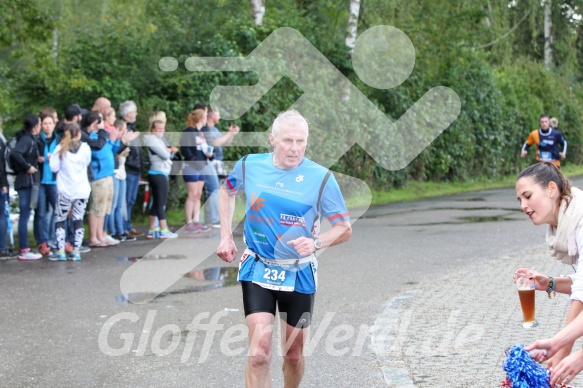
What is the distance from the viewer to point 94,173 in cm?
1389

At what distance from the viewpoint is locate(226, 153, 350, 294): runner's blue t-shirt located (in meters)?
5.72

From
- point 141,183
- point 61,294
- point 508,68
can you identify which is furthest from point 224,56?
point 508,68

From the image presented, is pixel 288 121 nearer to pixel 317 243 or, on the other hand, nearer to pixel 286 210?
pixel 286 210

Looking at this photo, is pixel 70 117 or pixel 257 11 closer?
pixel 70 117

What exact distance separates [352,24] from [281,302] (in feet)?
65.2

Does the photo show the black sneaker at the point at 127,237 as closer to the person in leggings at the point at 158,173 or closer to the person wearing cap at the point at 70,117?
the person in leggings at the point at 158,173

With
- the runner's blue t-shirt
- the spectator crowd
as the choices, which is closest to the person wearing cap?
the spectator crowd

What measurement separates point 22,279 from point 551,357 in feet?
27.0

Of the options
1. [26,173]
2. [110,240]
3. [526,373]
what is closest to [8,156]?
[26,173]

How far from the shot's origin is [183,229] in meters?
16.0

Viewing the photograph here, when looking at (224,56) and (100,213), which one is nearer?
(100,213)

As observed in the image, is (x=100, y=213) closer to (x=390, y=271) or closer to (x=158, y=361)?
(x=390, y=271)

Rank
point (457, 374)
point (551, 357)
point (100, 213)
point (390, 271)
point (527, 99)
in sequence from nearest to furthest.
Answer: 1. point (551, 357)
2. point (457, 374)
3. point (390, 271)
4. point (100, 213)
5. point (527, 99)

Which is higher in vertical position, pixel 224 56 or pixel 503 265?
pixel 224 56
